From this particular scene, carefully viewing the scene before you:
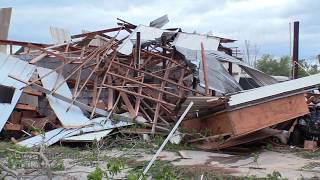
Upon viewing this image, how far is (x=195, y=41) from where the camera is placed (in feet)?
46.1

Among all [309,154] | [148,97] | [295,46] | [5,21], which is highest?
[5,21]

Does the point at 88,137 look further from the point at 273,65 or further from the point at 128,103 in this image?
the point at 273,65

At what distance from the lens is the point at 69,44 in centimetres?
1446

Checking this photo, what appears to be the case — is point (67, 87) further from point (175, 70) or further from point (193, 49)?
point (193, 49)

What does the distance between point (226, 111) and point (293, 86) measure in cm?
159

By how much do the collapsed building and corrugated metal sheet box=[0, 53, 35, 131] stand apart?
0.08ft

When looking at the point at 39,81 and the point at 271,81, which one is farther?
the point at 271,81

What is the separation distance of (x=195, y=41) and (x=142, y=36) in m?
1.74

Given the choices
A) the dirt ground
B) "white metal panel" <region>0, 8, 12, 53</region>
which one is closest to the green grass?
the dirt ground

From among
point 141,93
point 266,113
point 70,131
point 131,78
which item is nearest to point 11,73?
point 70,131

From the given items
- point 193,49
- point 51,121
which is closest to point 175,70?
point 193,49

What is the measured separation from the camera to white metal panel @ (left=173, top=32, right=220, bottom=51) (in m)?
13.6

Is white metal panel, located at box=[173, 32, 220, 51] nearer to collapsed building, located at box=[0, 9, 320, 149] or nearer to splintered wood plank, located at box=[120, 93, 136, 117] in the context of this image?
collapsed building, located at box=[0, 9, 320, 149]

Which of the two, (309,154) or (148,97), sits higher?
(148,97)
